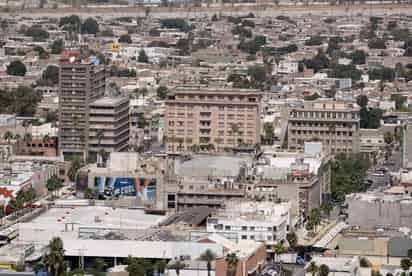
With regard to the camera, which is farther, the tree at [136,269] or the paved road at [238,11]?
the paved road at [238,11]

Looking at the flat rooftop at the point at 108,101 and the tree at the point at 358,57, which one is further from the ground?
the flat rooftop at the point at 108,101

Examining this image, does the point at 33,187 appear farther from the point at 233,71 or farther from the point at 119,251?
the point at 233,71

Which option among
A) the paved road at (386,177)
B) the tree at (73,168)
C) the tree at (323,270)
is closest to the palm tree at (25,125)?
the tree at (73,168)

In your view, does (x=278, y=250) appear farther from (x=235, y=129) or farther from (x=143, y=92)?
(x=143, y=92)

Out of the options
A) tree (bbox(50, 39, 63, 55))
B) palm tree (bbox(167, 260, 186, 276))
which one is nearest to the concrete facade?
palm tree (bbox(167, 260, 186, 276))

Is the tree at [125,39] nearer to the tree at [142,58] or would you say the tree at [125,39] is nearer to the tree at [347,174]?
the tree at [142,58]

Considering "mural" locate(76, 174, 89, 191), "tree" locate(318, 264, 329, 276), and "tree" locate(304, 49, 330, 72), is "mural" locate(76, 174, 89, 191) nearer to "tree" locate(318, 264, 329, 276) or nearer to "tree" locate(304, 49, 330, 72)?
"tree" locate(318, 264, 329, 276)
